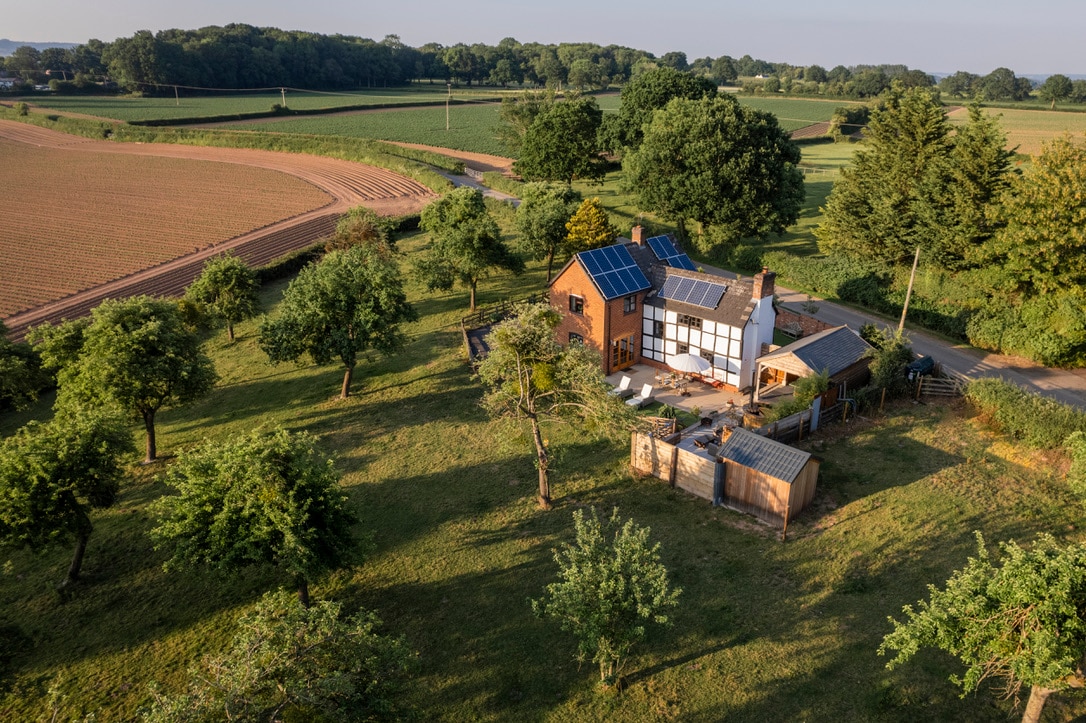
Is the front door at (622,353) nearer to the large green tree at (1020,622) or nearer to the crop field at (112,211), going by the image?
the large green tree at (1020,622)

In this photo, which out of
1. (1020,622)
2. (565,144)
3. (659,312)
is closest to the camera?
(1020,622)

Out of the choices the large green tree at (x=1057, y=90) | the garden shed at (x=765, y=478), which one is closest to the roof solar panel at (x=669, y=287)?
the garden shed at (x=765, y=478)

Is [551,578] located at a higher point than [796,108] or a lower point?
lower

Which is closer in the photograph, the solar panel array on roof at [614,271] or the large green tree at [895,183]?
the solar panel array on roof at [614,271]

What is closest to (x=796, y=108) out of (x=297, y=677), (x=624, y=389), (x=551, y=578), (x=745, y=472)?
(x=624, y=389)

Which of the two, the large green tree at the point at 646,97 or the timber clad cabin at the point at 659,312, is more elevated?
the large green tree at the point at 646,97

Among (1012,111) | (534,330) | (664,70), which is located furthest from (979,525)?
(1012,111)

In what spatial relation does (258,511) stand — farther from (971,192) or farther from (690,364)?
(971,192)
